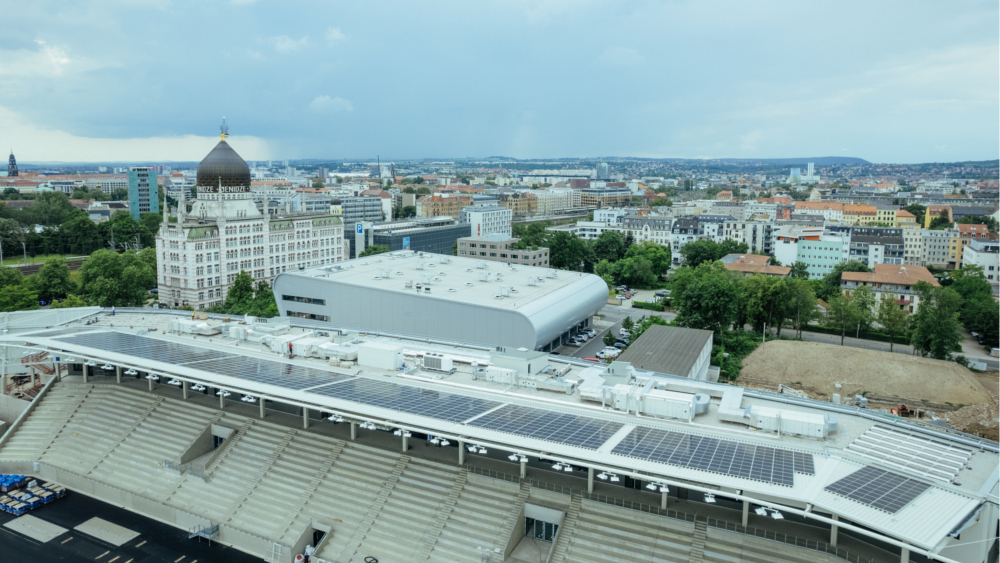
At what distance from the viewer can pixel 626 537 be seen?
77.7 feet

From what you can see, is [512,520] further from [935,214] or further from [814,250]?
[935,214]

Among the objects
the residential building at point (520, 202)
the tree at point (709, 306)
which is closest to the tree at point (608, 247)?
the tree at point (709, 306)

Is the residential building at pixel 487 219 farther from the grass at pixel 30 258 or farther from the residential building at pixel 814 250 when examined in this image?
the grass at pixel 30 258

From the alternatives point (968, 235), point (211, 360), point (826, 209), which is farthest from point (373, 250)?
point (826, 209)

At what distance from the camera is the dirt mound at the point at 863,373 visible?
158 feet

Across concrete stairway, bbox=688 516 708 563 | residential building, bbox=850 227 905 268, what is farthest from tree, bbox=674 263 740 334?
residential building, bbox=850 227 905 268

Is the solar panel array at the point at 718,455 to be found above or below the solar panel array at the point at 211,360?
below

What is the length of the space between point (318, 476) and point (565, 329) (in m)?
30.4

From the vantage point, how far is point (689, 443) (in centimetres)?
2427

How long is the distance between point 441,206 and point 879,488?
465ft

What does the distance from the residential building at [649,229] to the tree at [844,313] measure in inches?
1987

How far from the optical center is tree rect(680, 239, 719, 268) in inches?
3903

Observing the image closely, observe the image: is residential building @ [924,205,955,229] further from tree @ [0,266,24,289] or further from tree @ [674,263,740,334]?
tree @ [0,266,24,289]

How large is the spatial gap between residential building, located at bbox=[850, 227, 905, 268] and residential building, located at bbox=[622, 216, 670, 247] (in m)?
28.9
